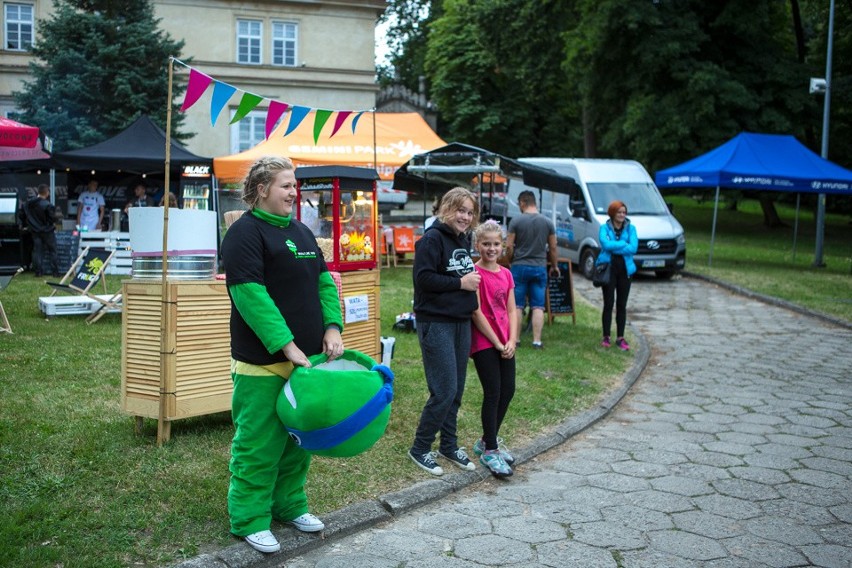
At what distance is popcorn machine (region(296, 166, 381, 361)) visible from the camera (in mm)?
7102

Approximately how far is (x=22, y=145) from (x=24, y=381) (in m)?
3.89

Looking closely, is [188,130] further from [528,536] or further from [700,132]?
[528,536]

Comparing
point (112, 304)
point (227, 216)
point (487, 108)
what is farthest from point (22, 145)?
point (487, 108)

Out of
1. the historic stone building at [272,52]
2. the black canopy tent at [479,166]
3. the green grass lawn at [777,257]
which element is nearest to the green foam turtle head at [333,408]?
the black canopy tent at [479,166]

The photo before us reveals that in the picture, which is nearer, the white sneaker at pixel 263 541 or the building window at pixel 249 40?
the white sneaker at pixel 263 541

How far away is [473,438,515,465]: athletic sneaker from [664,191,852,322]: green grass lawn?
9.43 metres

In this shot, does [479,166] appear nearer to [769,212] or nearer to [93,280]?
[93,280]

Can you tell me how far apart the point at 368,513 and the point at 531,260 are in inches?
231

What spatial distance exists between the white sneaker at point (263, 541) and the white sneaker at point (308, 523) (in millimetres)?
256

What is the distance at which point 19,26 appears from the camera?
100 feet

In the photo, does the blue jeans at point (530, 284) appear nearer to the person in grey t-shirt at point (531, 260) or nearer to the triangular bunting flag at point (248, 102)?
the person in grey t-shirt at point (531, 260)

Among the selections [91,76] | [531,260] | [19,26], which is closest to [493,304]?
[531,260]

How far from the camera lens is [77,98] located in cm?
2478

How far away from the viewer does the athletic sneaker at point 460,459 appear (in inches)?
228
